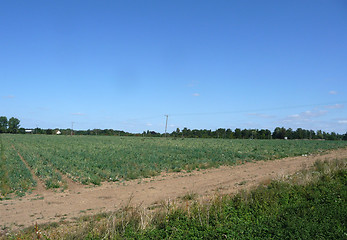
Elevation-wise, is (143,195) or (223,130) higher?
(223,130)

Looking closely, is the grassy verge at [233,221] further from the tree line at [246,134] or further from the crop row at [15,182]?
the tree line at [246,134]

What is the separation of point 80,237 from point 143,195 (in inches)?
270

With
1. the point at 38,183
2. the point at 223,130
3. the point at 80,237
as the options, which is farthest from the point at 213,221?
the point at 223,130

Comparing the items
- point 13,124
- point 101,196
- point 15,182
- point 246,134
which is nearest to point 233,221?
point 101,196

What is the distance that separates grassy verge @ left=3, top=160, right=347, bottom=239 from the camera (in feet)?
19.5

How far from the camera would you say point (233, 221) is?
6.84m

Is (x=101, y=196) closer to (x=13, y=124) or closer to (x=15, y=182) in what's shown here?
(x=15, y=182)

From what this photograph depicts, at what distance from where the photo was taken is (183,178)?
17.3 m

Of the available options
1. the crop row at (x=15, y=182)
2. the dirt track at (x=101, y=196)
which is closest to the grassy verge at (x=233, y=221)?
the dirt track at (x=101, y=196)

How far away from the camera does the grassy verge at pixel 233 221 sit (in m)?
5.95

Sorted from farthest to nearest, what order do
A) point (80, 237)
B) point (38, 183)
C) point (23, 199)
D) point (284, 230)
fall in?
1. point (38, 183)
2. point (23, 199)
3. point (284, 230)
4. point (80, 237)

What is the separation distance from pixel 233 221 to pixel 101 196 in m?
7.62

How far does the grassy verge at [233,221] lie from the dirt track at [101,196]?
171 cm

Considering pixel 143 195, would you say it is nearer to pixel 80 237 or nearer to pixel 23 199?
pixel 23 199
